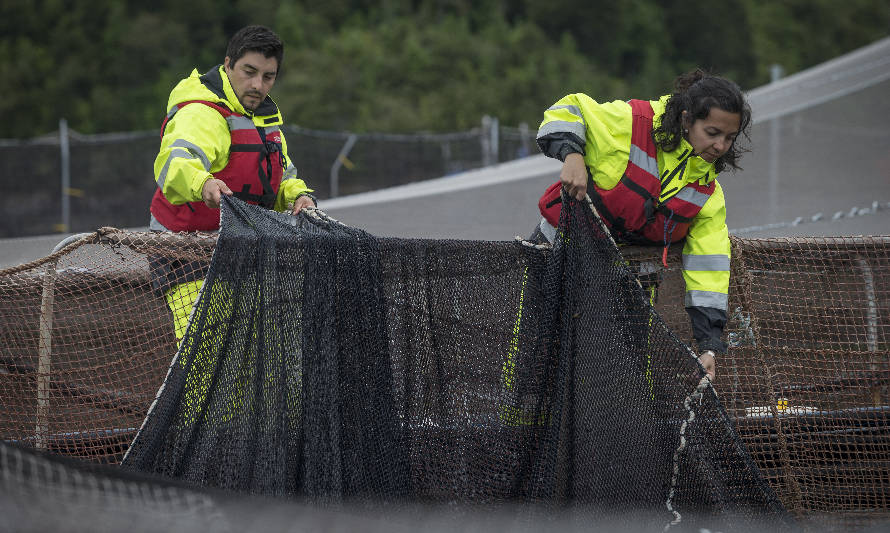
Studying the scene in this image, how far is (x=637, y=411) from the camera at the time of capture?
2.72 meters

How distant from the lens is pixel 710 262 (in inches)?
112

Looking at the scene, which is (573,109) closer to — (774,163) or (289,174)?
(289,174)

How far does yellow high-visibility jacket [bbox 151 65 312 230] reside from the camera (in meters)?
2.71

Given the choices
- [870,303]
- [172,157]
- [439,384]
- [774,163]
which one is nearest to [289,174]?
[172,157]

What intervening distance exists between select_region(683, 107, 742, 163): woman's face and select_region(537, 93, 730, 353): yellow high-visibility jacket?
0.20ft

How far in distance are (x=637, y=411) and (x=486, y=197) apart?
11.4 ft

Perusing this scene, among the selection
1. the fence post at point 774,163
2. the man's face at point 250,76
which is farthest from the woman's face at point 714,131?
the fence post at point 774,163

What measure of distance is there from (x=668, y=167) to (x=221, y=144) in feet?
4.61

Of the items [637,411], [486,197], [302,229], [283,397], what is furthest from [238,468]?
[486,197]

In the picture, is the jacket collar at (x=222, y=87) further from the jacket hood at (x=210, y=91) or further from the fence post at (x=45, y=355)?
the fence post at (x=45, y=355)

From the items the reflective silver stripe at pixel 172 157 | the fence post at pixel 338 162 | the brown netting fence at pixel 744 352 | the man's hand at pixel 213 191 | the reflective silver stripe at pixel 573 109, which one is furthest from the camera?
the fence post at pixel 338 162

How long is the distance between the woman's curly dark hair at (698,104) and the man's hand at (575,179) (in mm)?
320

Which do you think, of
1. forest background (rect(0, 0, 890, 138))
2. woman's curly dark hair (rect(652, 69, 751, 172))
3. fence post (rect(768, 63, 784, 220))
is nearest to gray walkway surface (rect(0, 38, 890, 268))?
fence post (rect(768, 63, 784, 220))

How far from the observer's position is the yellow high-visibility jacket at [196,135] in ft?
8.89
